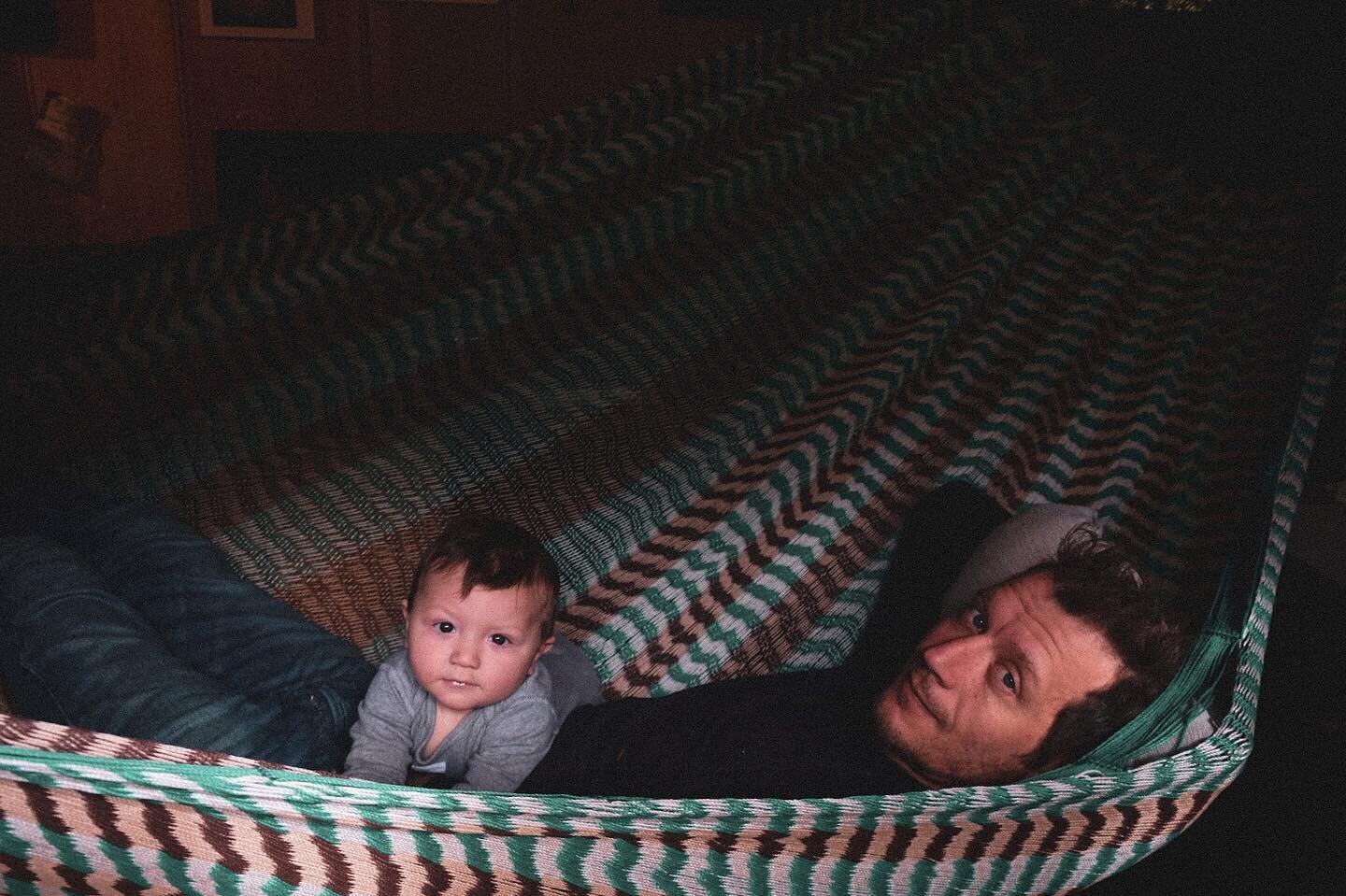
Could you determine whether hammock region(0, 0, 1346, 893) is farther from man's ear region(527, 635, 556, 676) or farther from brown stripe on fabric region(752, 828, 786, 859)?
brown stripe on fabric region(752, 828, 786, 859)

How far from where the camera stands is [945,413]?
49.9 inches

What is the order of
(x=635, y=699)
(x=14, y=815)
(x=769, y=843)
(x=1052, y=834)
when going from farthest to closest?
(x=635, y=699) → (x=1052, y=834) → (x=769, y=843) → (x=14, y=815)

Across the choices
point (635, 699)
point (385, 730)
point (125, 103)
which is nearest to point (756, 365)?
point (635, 699)

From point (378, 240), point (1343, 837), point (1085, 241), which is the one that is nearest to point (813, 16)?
point (1085, 241)

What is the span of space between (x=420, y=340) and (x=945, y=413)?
658 mm

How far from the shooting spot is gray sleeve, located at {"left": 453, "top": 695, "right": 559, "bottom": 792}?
88cm

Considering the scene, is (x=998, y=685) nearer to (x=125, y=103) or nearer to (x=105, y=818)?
(x=105, y=818)

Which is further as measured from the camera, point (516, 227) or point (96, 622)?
point (516, 227)

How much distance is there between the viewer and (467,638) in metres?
0.85

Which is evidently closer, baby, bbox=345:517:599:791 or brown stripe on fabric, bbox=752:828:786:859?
brown stripe on fabric, bbox=752:828:786:859

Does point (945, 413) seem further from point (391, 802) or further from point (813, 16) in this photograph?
point (391, 802)

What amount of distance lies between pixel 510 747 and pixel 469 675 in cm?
9

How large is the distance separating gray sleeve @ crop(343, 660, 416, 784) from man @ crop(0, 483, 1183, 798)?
4 cm

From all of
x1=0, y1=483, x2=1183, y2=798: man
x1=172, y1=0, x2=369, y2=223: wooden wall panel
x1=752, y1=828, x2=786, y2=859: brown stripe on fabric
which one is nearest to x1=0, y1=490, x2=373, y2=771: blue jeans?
x1=0, y1=483, x2=1183, y2=798: man
